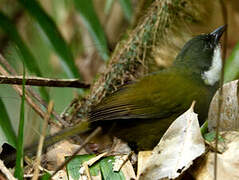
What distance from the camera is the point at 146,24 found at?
298cm

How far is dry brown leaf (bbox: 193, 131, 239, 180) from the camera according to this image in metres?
1.81

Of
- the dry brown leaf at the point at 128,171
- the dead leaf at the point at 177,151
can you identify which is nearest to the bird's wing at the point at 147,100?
the dry brown leaf at the point at 128,171

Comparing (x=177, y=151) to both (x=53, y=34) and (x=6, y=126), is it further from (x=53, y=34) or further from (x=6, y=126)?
(x=53, y=34)

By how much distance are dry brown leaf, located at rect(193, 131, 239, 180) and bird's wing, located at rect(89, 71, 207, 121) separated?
0.75 metres

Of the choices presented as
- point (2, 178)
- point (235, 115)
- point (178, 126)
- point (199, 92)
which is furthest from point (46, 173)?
point (199, 92)

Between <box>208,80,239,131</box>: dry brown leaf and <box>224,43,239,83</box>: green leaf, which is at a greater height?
<box>224,43,239,83</box>: green leaf

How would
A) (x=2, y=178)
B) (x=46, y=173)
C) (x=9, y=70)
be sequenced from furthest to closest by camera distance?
(x=9, y=70) → (x=46, y=173) → (x=2, y=178)

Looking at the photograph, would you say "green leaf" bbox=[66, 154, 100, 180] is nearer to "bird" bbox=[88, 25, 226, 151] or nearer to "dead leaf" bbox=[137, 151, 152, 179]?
"dead leaf" bbox=[137, 151, 152, 179]

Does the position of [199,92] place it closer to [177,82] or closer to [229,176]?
[177,82]

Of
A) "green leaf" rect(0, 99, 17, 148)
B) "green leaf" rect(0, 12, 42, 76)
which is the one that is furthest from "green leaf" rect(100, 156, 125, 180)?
"green leaf" rect(0, 12, 42, 76)

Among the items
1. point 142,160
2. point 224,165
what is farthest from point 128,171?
point 224,165

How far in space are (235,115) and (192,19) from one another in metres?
1.18

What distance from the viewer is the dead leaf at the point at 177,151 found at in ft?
6.03

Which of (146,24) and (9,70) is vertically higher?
(146,24)
